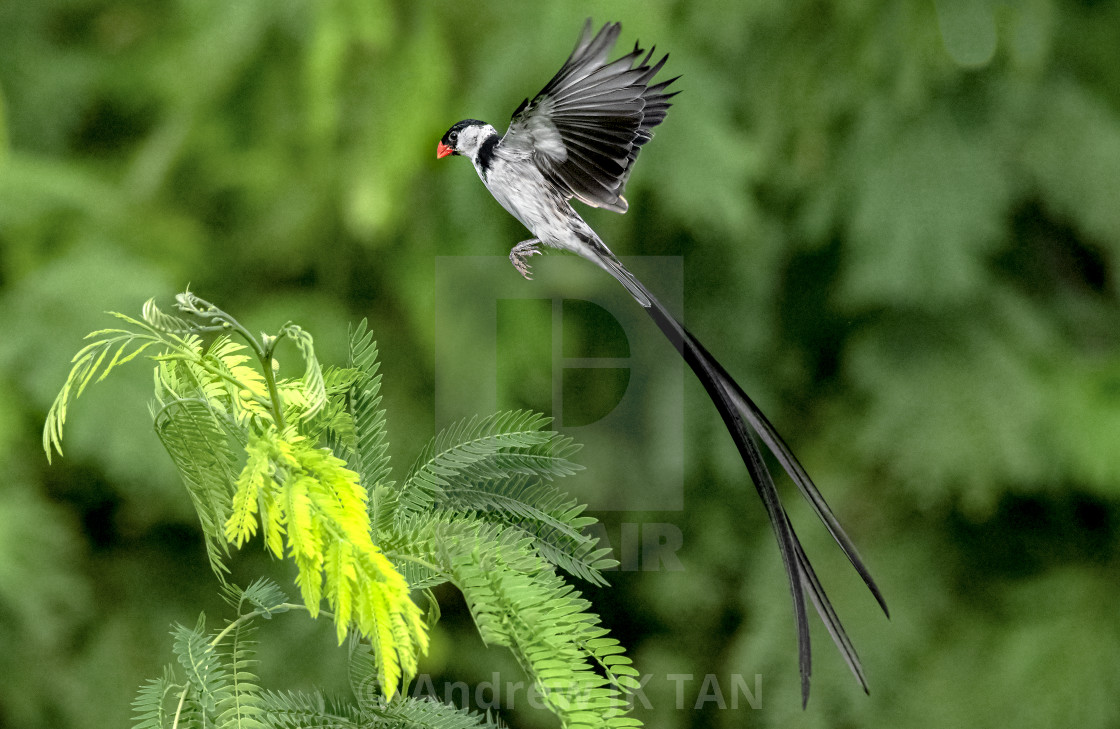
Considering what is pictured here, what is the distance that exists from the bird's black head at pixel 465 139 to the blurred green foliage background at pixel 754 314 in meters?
1.15

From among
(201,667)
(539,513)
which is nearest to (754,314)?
(539,513)

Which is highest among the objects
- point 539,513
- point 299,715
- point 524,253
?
point 524,253

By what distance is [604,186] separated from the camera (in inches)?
17.1

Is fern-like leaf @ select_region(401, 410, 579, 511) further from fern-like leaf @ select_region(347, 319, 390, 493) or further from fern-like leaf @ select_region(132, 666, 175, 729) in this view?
fern-like leaf @ select_region(132, 666, 175, 729)

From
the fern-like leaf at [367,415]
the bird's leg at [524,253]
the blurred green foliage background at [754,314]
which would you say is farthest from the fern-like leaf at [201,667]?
the blurred green foliage background at [754,314]

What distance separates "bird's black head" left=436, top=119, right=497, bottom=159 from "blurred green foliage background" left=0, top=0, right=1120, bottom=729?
1146 millimetres

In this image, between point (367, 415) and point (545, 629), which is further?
point (367, 415)

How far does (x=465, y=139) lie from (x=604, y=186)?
3.2 inches

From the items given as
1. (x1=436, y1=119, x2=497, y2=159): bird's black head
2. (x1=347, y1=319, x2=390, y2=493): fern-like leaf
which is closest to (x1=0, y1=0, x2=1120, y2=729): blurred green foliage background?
(x1=347, y1=319, x2=390, y2=493): fern-like leaf

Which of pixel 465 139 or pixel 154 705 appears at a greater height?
pixel 465 139

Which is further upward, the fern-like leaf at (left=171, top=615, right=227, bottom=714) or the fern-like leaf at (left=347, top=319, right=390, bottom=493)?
the fern-like leaf at (left=347, top=319, right=390, bottom=493)

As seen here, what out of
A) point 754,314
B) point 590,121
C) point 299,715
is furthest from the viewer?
point 754,314

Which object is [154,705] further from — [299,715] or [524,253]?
[524,253]

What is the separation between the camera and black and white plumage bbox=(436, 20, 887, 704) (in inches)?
16.2
